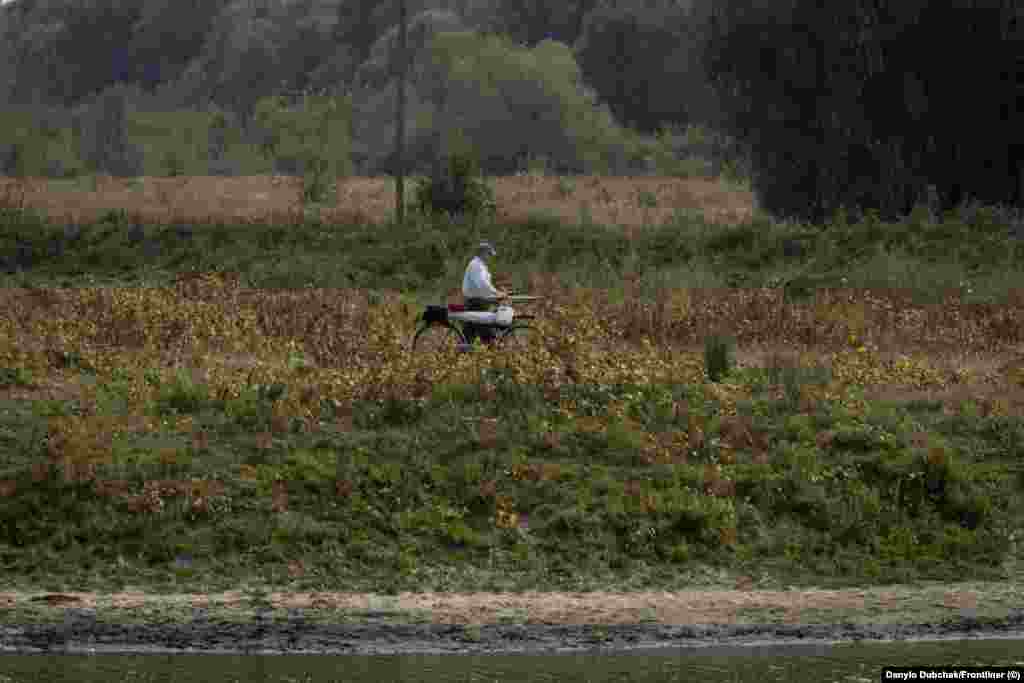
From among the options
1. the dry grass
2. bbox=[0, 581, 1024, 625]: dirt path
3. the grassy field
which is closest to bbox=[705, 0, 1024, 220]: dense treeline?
the dry grass

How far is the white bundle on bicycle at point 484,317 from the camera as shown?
20766 millimetres

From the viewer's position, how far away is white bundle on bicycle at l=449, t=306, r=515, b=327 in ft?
68.1

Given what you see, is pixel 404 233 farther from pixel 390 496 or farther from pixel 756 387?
pixel 390 496

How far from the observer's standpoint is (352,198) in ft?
161

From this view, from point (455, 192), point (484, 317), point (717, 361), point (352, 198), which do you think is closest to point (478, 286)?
point (484, 317)

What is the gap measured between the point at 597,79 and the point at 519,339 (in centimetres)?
6866

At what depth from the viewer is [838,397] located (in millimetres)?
19516

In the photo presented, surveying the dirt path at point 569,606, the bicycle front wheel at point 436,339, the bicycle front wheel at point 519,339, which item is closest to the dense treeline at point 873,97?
the bicycle front wheel at point 436,339

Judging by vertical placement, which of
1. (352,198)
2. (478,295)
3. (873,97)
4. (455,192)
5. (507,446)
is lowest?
(352,198)

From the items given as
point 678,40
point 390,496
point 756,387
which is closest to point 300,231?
point 756,387

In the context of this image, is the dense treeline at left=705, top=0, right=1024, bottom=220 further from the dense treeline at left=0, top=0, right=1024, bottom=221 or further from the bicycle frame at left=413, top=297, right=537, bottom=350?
the bicycle frame at left=413, top=297, right=537, bottom=350

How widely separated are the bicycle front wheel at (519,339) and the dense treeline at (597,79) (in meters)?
19.1

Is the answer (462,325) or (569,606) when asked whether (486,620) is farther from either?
(462,325)

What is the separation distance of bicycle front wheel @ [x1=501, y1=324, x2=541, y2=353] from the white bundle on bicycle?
253 millimetres
